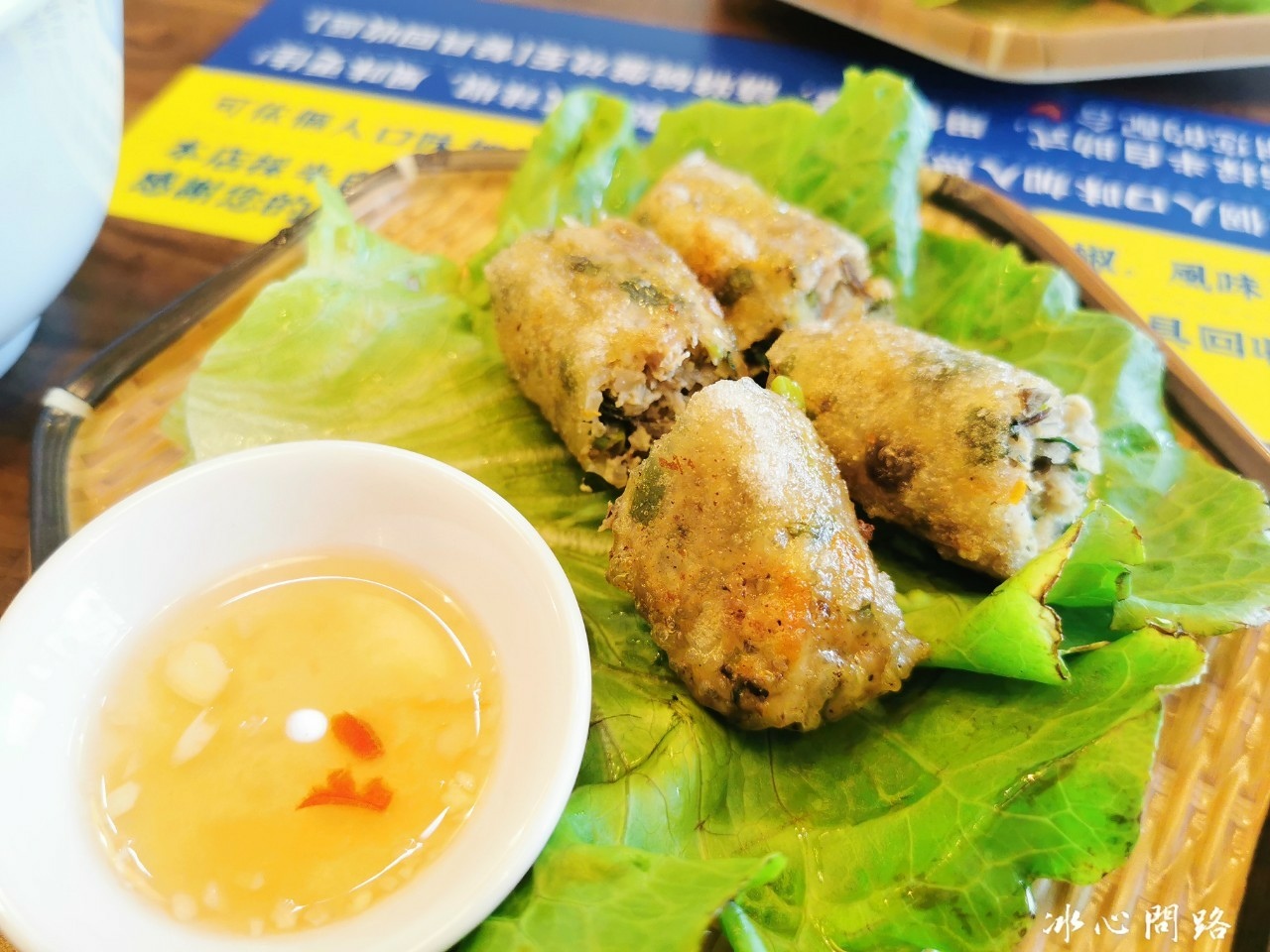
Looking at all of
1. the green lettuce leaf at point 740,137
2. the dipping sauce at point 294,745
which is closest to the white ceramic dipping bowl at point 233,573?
the dipping sauce at point 294,745

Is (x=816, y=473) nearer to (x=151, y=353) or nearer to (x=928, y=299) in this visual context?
(x=928, y=299)

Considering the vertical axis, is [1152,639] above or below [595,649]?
above

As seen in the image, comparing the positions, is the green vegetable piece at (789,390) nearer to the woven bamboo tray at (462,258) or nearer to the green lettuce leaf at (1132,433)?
the green lettuce leaf at (1132,433)

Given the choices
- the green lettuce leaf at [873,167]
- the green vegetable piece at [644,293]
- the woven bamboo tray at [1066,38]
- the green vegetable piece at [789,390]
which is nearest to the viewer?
the green vegetable piece at [789,390]

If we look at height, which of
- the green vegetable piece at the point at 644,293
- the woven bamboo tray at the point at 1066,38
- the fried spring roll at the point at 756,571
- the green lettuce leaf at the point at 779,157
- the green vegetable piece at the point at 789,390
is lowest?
the fried spring roll at the point at 756,571

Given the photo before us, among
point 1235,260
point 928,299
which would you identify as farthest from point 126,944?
point 1235,260

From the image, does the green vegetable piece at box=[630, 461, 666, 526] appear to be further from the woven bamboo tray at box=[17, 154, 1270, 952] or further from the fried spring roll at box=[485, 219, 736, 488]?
the woven bamboo tray at box=[17, 154, 1270, 952]
